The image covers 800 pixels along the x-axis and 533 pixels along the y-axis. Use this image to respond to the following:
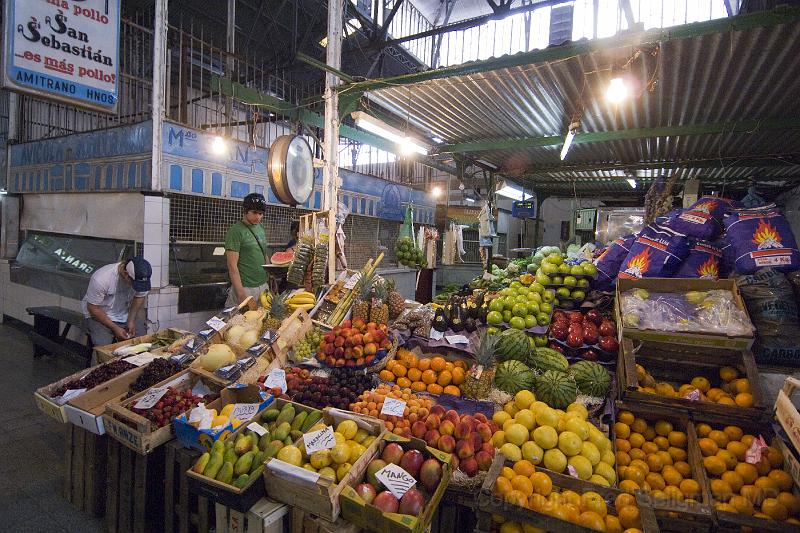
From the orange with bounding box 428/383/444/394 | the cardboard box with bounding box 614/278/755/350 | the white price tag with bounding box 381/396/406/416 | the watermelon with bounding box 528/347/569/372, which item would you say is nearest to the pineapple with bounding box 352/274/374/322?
the orange with bounding box 428/383/444/394

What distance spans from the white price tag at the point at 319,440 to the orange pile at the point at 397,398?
0.43m

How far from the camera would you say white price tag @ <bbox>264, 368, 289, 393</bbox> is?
3.29 meters

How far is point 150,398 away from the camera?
295cm

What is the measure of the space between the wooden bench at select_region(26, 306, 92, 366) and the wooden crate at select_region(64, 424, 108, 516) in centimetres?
284

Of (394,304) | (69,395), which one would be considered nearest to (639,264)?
(394,304)

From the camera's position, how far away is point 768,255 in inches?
130

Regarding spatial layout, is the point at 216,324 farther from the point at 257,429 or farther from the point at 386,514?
the point at 386,514

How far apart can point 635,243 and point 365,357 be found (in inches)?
119

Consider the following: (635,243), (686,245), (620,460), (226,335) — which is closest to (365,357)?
(226,335)

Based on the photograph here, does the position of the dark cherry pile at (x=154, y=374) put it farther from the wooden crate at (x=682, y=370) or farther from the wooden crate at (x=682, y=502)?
the wooden crate at (x=682, y=370)

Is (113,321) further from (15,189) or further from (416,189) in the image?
(416,189)

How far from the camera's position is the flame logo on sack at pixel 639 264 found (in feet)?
12.9

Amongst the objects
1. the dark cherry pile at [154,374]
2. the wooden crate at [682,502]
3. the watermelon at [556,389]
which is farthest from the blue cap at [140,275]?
the wooden crate at [682,502]

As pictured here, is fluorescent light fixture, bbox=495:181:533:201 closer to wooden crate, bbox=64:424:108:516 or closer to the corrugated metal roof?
the corrugated metal roof
